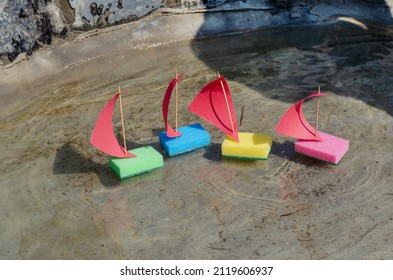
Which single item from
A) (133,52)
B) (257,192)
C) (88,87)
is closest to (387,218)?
(257,192)

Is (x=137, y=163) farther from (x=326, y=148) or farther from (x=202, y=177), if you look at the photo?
(x=326, y=148)

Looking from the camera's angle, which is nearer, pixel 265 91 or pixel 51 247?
pixel 51 247

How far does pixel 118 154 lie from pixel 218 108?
0.70 metres

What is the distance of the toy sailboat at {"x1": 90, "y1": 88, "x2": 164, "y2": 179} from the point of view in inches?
140

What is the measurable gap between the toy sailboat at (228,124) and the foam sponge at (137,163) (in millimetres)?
413

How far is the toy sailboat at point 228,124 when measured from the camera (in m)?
3.71

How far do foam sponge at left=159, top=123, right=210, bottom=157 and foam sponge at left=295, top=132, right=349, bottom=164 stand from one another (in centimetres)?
62

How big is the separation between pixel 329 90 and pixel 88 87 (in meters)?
1.96

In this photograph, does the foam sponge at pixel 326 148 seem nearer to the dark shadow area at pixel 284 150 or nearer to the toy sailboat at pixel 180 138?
the dark shadow area at pixel 284 150

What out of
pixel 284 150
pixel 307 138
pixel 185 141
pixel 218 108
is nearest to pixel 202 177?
pixel 185 141

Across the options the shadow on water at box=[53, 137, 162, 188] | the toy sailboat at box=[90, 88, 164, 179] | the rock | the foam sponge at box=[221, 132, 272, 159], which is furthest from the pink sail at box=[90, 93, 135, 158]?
the rock

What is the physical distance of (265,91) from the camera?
4.68m

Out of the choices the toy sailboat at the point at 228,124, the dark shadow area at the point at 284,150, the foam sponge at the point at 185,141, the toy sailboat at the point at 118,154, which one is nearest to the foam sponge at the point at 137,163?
the toy sailboat at the point at 118,154

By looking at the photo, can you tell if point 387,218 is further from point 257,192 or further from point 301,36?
point 301,36
